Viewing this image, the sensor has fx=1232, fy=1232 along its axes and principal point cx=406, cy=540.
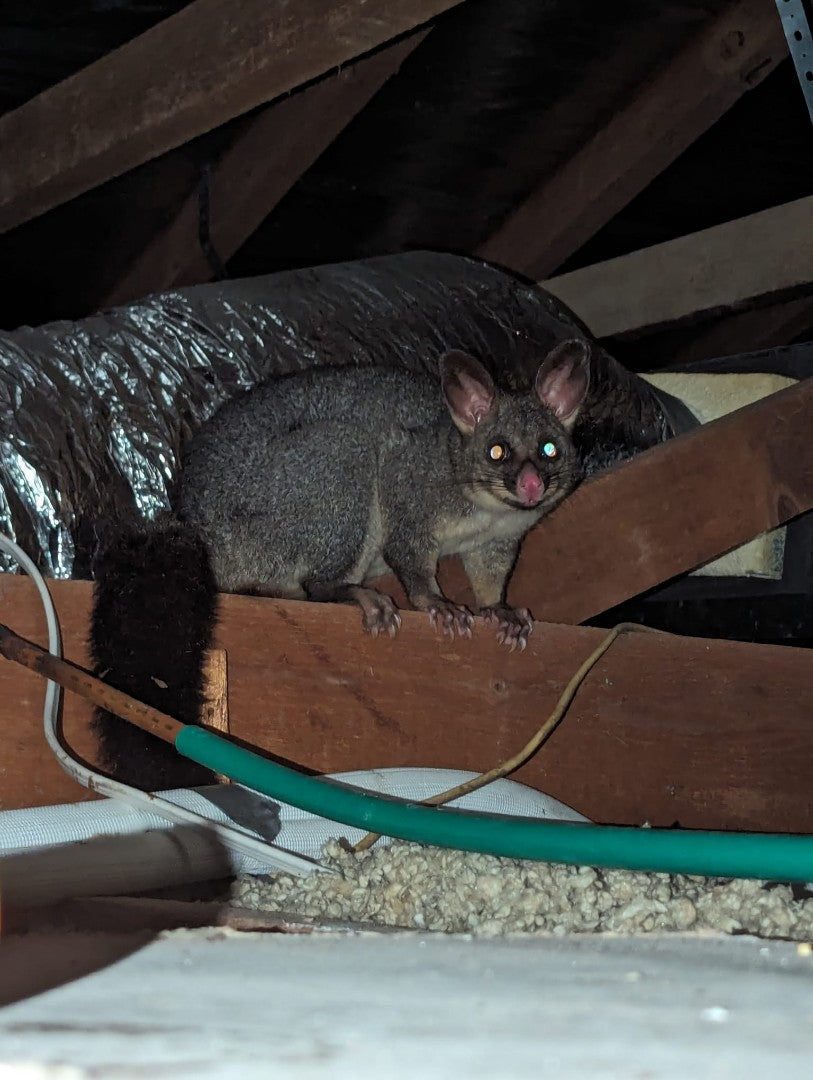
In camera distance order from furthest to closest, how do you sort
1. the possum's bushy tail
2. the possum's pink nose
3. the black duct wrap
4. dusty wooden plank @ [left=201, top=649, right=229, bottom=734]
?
the possum's pink nose < the black duct wrap < dusty wooden plank @ [left=201, top=649, right=229, bottom=734] < the possum's bushy tail

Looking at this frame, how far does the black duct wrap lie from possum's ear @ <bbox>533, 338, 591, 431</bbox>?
321 mm

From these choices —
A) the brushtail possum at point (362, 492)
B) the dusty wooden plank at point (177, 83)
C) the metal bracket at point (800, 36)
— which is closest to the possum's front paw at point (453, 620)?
the brushtail possum at point (362, 492)

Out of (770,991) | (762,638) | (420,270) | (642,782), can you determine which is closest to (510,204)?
(420,270)

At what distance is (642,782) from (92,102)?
2.51 metres

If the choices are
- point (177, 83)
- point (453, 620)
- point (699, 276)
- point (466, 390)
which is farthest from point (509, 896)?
point (699, 276)

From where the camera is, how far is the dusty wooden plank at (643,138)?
4.72 metres

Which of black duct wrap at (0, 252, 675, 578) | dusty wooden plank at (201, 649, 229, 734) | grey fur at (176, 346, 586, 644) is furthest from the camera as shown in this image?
grey fur at (176, 346, 586, 644)

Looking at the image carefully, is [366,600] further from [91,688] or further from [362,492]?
[91,688]

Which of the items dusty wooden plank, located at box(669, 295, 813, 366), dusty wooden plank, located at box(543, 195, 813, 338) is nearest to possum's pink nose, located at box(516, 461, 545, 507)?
dusty wooden plank, located at box(543, 195, 813, 338)

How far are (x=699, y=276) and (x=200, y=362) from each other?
252 centimetres

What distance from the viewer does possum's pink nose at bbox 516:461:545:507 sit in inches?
128

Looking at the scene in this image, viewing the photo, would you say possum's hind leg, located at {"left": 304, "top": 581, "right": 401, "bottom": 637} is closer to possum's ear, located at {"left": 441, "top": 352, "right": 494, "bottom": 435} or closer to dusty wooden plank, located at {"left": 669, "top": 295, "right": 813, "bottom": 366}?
possum's ear, located at {"left": 441, "top": 352, "right": 494, "bottom": 435}

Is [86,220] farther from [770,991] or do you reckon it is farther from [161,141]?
[770,991]

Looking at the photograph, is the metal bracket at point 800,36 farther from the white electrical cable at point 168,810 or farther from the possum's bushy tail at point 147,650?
the white electrical cable at point 168,810
